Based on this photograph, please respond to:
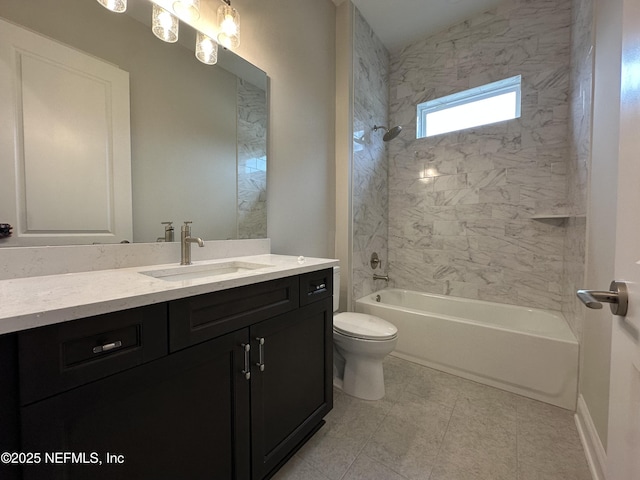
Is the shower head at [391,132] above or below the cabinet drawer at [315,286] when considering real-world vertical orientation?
above

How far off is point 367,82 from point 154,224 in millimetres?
2246

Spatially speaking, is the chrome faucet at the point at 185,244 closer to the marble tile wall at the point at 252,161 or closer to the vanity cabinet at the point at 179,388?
the marble tile wall at the point at 252,161

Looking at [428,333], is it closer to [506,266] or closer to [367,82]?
[506,266]

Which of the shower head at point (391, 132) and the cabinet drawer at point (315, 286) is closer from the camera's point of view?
the cabinet drawer at point (315, 286)

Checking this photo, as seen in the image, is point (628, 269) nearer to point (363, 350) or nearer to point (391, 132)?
point (363, 350)

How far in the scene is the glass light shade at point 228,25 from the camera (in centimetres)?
137

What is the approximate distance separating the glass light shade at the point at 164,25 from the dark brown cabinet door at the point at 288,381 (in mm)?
1357

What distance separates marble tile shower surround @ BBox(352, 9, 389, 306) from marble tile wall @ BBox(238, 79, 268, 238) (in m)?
0.90

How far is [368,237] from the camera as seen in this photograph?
2578 mm

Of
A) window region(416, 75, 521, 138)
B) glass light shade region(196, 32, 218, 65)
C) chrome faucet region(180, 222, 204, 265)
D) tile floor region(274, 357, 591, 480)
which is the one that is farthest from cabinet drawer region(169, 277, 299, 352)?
window region(416, 75, 521, 138)

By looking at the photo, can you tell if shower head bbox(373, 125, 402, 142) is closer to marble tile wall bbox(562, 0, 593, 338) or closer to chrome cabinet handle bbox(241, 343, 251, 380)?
marble tile wall bbox(562, 0, 593, 338)

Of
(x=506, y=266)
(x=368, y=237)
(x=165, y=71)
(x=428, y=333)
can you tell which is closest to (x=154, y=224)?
(x=165, y=71)

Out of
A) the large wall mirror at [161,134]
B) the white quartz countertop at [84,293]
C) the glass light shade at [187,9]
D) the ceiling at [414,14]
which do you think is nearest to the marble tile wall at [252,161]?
the large wall mirror at [161,134]

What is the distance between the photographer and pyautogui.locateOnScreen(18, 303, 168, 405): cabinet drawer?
0.52m
